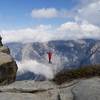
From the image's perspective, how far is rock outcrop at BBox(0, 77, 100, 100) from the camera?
1853 cm

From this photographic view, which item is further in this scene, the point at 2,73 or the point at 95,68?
the point at 2,73

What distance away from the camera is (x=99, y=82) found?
19.9 metres

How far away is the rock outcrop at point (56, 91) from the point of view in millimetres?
18531

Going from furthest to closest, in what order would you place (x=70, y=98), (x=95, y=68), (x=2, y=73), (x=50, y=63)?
(x=2, y=73), (x=50, y=63), (x=95, y=68), (x=70, y=98)

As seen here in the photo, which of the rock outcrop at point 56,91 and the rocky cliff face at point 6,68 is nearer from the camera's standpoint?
the rock outcrop at point 56,91

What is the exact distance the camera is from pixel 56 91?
20.5m

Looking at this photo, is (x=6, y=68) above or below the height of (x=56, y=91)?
above

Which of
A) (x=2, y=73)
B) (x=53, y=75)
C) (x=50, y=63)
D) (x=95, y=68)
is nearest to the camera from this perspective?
(x=95, y=68)

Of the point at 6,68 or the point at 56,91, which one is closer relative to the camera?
the point at 56,91

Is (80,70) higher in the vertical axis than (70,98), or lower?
higher

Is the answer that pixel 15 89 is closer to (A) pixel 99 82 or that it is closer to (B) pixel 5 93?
(B) pixel 5 93

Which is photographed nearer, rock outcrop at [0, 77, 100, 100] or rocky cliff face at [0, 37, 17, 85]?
rock outcrop at [0, 77, 100, 100]

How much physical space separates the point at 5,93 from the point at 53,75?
16.6ft

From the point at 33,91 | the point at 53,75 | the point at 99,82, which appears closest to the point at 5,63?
the point at 53,75
